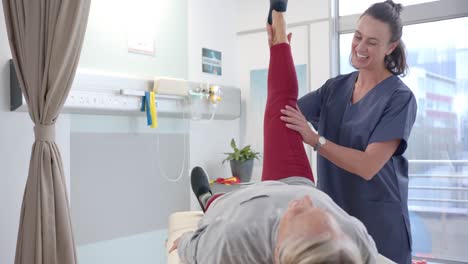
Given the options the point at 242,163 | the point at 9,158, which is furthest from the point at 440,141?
the point at 9,158

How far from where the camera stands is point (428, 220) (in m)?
3.15

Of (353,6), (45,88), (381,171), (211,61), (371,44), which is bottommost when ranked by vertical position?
(381,171)

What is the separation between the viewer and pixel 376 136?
1.52 meters

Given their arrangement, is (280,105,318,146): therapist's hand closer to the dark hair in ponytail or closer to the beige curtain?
the dark hair in ponytail

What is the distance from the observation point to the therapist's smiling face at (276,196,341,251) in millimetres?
874

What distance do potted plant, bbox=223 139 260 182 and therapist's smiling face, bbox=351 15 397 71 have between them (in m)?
1.75

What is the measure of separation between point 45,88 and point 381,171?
59.2 inches

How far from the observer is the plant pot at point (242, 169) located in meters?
3.28

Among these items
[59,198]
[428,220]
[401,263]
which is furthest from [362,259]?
[428,220]

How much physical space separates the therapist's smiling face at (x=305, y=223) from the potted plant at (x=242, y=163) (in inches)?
89.3

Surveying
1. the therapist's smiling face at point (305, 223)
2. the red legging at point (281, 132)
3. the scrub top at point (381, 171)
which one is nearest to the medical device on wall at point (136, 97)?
the red legging at point (281, 132)

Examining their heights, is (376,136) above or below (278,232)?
above

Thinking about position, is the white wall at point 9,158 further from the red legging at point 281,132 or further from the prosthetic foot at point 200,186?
the red legging at point 281,132

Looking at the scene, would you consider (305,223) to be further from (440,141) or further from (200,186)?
(440,141)
